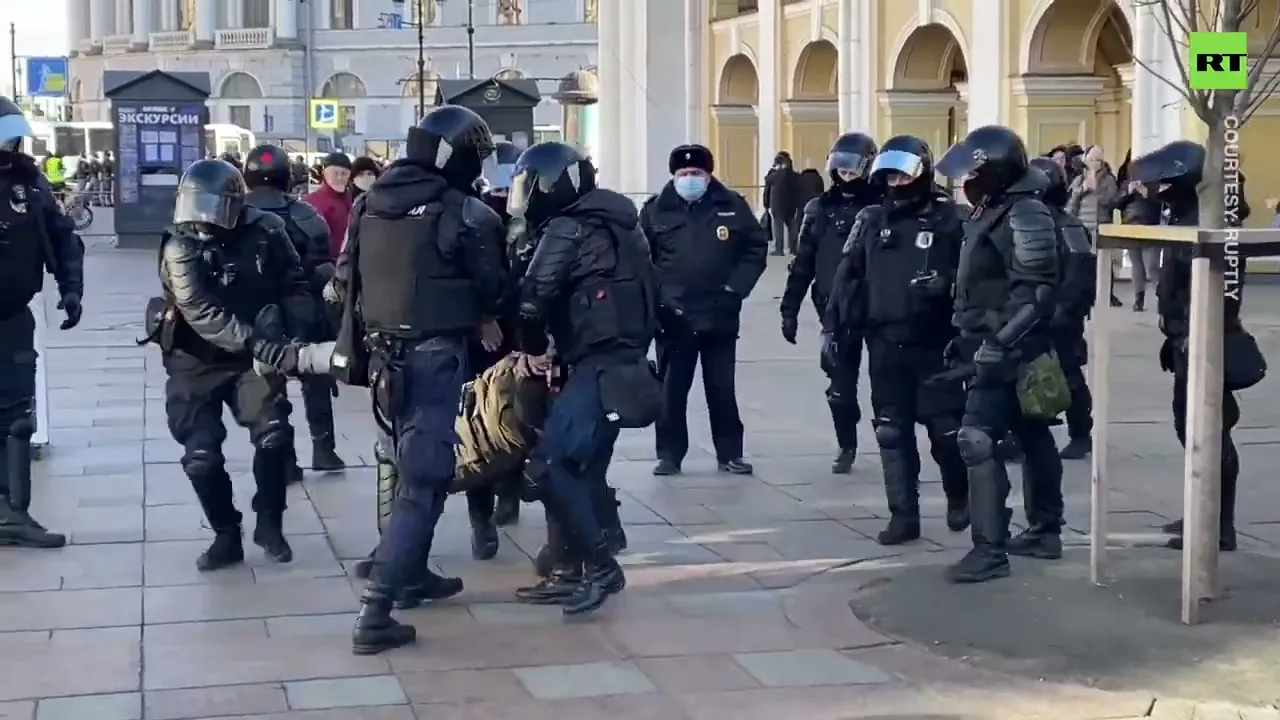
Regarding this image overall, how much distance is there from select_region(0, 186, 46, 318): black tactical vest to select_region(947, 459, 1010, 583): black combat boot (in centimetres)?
429

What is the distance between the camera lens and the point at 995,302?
24.4 feet

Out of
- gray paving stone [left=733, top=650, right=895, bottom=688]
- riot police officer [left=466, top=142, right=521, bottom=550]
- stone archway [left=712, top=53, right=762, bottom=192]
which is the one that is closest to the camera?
gray paving stone [left=733, top=650, right=895, bottom=688]

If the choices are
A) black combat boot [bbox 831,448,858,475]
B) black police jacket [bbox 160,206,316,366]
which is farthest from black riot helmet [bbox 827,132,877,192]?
black police jacket [bbox 160,206,316,366]

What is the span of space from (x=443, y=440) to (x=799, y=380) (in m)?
7.87

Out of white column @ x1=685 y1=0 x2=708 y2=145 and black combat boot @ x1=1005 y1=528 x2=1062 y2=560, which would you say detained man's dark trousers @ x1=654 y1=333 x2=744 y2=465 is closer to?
black combat boot @ x1=1005 y1=528 x2=1062 y2=560

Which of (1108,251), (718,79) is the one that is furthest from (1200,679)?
(718,79)

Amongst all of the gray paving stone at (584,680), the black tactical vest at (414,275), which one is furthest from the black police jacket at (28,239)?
the gray paving stone at (584,680)

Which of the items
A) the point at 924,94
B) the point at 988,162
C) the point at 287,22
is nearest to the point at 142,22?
the point at 287,22

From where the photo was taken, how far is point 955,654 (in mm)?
6340

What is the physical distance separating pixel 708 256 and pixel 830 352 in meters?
0.95

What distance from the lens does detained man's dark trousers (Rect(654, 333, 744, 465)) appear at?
10.2 meters

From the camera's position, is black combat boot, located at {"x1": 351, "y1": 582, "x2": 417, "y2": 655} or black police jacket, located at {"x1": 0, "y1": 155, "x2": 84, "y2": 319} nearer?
black combat boot, located at {"x1": 351, "y1": 582, "x2": 417, "y2": 655}

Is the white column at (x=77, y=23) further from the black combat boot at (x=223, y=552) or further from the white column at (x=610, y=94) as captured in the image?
the black combat boot at (x=223, y=552)

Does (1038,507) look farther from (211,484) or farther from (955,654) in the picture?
(211,484)
